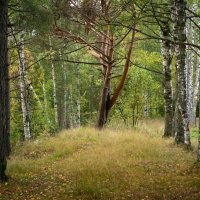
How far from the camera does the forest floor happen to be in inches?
245

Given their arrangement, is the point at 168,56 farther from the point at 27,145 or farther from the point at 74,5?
the point at 27,145

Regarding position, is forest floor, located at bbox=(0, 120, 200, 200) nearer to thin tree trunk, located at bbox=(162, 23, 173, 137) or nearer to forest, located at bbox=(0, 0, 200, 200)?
forest, located at bbox=(0, 0, 200, 200)

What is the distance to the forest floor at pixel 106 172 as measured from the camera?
20.4 feet

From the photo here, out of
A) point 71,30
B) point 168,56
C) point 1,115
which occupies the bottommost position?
point 1,115

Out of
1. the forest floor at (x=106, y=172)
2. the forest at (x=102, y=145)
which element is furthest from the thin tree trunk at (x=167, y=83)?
the forest floor at (x=106, y=172)

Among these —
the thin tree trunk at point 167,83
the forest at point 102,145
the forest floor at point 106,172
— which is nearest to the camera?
the forest floor at point 106,172

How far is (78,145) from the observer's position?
11375 mm

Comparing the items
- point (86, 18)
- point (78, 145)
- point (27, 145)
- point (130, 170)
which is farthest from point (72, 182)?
point (86, 18)

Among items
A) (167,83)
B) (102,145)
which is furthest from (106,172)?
(167,83)

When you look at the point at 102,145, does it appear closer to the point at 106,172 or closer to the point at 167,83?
the point at 106,172

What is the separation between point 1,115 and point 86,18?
7609 millimetres

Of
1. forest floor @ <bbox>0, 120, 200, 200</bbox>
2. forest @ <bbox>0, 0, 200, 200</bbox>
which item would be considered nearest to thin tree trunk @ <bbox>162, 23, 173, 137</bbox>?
forest @ <bbox>0, 0, 200, 200</bbox>

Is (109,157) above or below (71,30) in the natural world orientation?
below

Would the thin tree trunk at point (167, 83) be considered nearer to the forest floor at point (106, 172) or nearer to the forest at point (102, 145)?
the forest at point (102, 145)
